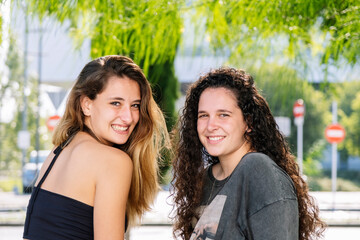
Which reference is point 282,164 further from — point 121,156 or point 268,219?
point 121,156

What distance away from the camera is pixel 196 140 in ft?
8.07

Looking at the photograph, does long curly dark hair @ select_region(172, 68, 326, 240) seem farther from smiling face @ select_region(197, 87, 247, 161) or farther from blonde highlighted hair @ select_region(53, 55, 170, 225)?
blonde highlighted hair @ select_region(53, 55, 170, 225)

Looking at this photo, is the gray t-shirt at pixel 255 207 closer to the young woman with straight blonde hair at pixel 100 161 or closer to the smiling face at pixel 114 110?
the young woman with straight blonde hair at pixel 100 161

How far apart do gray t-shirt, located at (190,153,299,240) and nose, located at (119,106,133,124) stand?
0.70 metres

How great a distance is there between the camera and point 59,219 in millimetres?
2096

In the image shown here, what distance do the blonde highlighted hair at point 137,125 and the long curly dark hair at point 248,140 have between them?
156 mm

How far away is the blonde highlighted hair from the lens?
2.34 m

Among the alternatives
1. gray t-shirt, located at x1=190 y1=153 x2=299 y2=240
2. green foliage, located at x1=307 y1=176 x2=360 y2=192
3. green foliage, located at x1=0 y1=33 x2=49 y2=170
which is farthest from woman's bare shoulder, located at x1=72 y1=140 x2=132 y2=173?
green foliage, located at x1=0 y1=33 x2=49 y2=170

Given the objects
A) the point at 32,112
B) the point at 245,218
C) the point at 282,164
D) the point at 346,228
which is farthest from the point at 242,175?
the point at 32,112

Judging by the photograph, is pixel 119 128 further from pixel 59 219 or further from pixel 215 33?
pixel 215 33

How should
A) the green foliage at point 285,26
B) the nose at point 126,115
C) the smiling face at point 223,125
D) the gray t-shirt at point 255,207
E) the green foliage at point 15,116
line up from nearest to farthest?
the gray t-shirt at point 255,207 < the smiling face at point 223,125 < the nose at point 126,115 < the green foliage at point 285,26 < the green foliage at point 15,116

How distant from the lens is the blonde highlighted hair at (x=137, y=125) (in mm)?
2336

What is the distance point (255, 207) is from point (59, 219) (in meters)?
0.88

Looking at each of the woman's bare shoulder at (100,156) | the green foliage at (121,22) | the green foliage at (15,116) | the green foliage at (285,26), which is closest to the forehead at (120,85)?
the woman's bare shoulder at (100,156)
